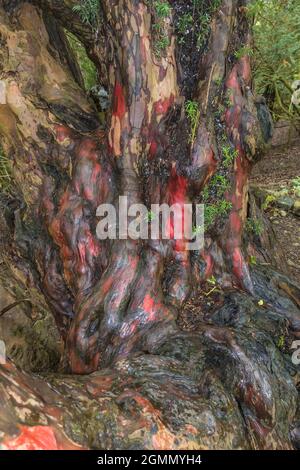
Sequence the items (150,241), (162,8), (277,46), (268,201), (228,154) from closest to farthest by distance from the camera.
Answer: (162,8)
(150,241)
(228,154)
(268,201)
(277,46)

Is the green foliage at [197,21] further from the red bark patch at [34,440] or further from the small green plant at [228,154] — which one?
the red bark patch at [34,440]

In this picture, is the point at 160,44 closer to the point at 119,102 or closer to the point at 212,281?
the point at 119,102

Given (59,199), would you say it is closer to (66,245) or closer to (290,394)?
(66,245)

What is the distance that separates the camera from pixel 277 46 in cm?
629

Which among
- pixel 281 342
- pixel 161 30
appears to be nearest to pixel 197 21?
pixel 161 30

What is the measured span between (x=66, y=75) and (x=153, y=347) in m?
1.85

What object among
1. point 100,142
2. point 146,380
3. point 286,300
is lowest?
point 146,380

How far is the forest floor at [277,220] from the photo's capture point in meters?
2.57

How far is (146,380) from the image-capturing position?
6.48 feet

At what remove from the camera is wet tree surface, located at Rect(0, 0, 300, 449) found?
194 cm

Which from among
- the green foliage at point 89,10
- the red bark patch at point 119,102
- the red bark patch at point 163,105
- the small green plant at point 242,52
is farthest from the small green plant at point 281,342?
the green foliage at point 89,10

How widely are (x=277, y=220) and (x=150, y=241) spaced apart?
3156mm
